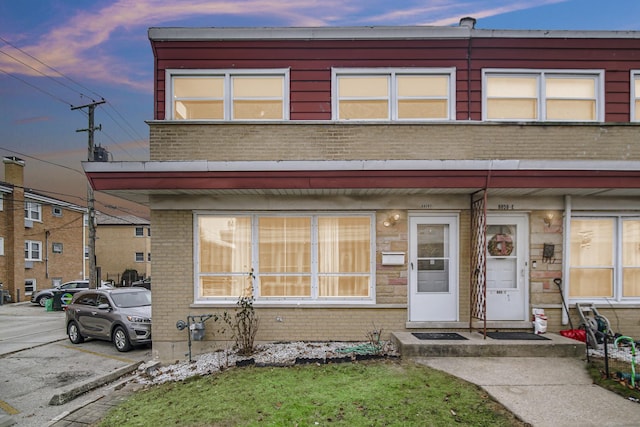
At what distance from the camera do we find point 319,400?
210 inches

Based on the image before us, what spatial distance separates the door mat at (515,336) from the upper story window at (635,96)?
212 inches

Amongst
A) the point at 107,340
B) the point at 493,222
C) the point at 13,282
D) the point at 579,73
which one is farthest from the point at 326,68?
the point at 13,282

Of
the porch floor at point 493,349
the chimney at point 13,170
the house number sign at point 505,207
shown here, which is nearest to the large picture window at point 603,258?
the house number sign at point 505,207

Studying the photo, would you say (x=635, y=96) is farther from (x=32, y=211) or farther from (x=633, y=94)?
(x=32, y=211)

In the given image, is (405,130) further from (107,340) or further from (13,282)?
(13,282)

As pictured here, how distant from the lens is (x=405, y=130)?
328 inches

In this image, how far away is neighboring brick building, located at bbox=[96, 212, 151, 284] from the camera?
4103 cm

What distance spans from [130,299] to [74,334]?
210 cm

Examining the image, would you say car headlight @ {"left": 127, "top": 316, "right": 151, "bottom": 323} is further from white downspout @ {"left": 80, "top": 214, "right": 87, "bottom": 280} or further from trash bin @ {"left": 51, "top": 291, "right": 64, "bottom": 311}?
white downspout @ {"left": 80, "top": 214, "right": 87, "bottom": 280}

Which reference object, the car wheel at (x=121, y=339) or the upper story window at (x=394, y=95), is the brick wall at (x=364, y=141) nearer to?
the upper story window at (x=394, y=95)

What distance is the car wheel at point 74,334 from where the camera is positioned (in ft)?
37.2

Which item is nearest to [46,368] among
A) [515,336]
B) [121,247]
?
[515,336]

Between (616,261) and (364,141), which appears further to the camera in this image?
(616,261)

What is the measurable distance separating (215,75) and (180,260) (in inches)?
167
